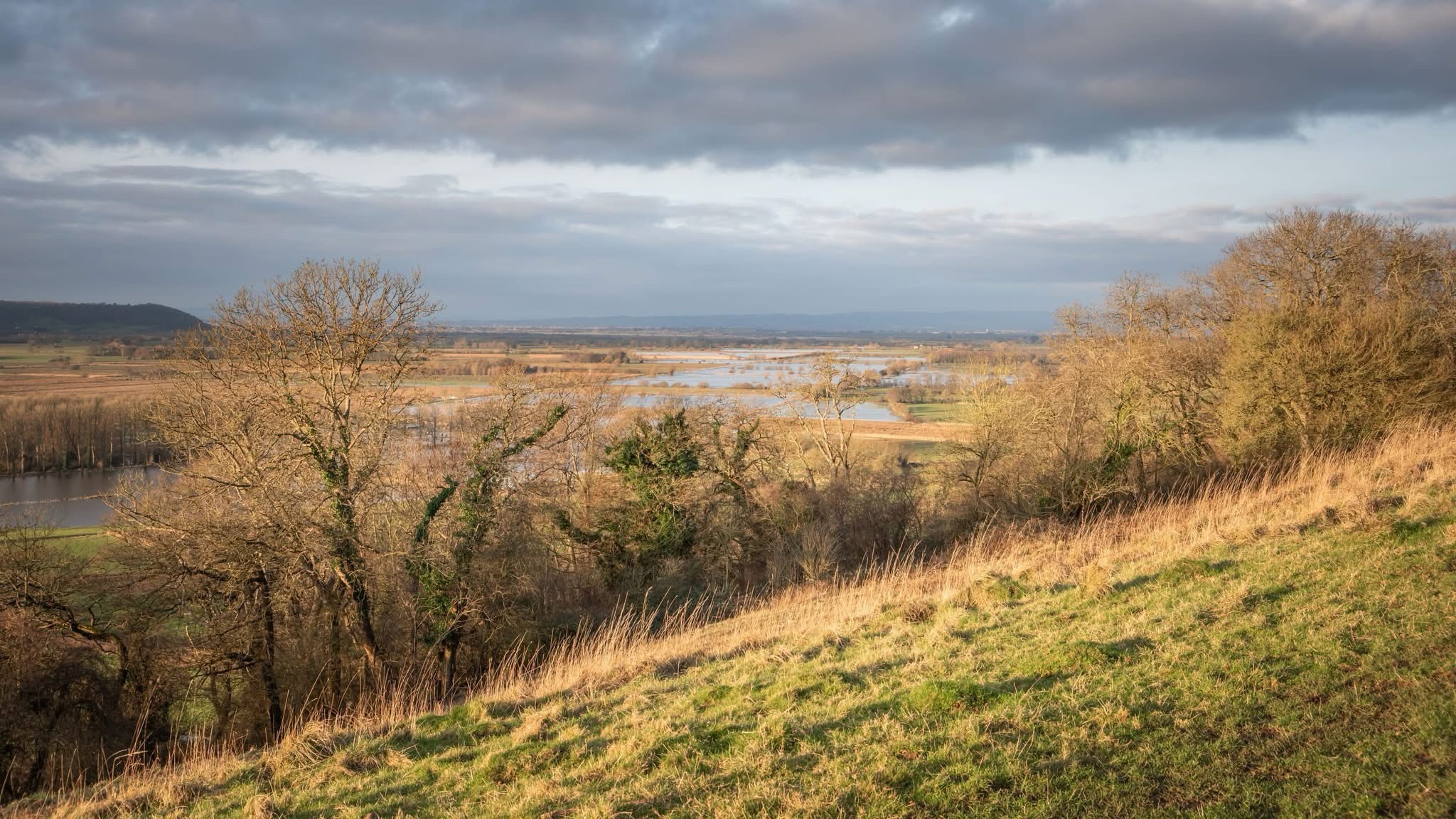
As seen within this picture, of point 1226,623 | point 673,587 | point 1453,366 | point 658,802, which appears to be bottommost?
point 673,587

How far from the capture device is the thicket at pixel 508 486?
13500 mm

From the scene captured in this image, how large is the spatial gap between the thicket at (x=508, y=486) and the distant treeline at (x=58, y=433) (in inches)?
1113

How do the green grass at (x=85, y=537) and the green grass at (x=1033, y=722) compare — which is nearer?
the green grass at (x=1033, y=722)

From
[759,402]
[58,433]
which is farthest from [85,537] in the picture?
[759,402]

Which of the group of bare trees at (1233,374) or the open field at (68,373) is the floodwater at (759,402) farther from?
the open field at (68,373)

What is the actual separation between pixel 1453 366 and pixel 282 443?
25077 mm

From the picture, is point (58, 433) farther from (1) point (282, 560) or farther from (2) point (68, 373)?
(1) point (282, 560)

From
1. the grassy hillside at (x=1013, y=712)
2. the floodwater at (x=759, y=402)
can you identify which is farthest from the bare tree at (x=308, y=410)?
the floodwater at (x=759, y=402)

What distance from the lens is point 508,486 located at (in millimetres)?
19375

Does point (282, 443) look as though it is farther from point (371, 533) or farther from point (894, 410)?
point (894, 410)

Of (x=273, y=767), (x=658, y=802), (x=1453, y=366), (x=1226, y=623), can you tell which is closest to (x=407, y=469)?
(x=273, y=767)

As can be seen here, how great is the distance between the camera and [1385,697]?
4398mm

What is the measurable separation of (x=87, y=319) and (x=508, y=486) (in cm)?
13272

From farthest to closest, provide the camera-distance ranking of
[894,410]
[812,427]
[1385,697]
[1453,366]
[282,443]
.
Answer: [894,410]
[812,427]
[1453,366]
[282,443]
[1385,697]
